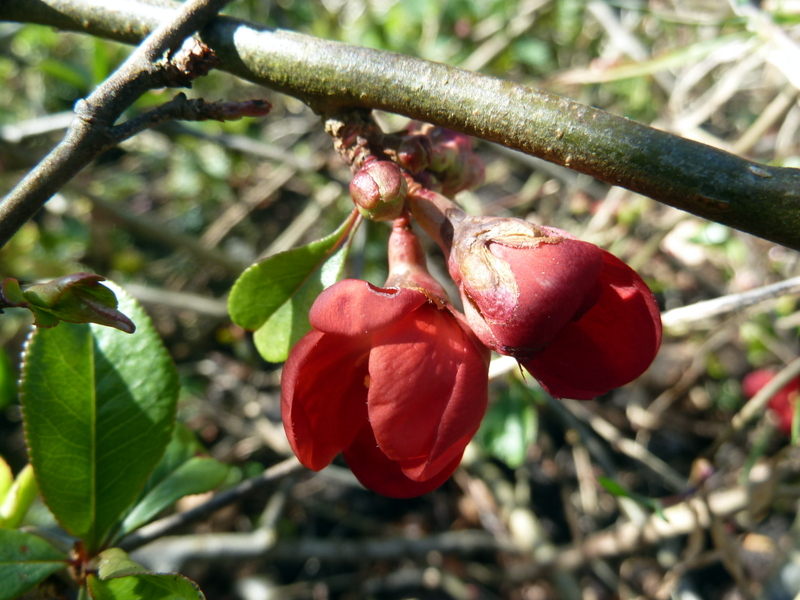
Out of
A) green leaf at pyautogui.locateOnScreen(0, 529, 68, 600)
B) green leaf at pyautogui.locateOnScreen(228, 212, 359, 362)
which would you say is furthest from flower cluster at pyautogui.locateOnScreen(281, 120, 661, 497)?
green leaf at pyautogui.locateOnScreen(0, 529, 68, 600)

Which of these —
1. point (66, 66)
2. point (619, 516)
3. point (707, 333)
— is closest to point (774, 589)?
point (619, 516)

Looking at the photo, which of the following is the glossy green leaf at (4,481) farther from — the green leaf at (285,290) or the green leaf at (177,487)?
the green leaf at (285,290)

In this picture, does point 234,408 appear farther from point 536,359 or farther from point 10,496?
point 536,359

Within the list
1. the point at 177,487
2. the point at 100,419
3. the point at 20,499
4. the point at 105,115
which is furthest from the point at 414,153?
the point at 20,499

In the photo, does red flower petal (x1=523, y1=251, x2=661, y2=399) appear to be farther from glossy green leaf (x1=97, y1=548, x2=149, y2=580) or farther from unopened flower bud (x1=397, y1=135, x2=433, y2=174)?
glossy green leaf (x1=97, y1=548, x2=149, y2=580)

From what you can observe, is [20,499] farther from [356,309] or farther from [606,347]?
[606,347]

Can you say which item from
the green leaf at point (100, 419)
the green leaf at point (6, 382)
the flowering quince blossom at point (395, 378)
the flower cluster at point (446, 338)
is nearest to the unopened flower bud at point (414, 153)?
the flower cluster at point (446, 338)
